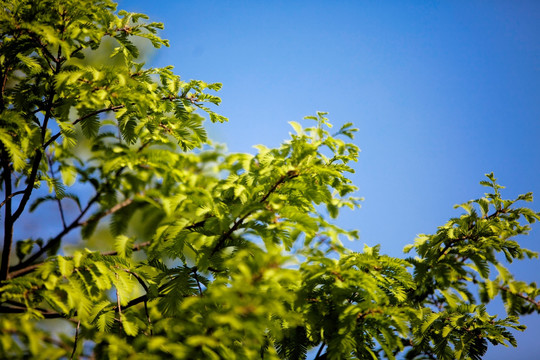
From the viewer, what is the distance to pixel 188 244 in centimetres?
221

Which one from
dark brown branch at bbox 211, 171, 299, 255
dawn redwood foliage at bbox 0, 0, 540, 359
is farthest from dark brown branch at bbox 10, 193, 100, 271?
dark brown branch at bbox 211, 171, 299, 255

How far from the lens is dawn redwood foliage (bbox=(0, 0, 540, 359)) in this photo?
Answer: 182 cm

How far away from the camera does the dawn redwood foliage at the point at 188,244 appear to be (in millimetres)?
1821

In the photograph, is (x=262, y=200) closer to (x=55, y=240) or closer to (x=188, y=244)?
(x=188, y=244)

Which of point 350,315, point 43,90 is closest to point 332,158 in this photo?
point 350,315

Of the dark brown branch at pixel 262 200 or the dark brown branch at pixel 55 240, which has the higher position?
the dark brown branch at pixel 262 200

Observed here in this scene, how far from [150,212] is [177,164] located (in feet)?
1.43

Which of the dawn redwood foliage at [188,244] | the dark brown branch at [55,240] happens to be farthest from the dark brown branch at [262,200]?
the dark brown branch at [55,240]

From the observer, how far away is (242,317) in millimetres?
1476

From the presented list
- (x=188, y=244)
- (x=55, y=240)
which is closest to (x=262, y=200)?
(x=188, y=244)

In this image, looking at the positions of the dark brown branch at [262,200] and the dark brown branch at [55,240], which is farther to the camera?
the dark brown branch at [55,240]

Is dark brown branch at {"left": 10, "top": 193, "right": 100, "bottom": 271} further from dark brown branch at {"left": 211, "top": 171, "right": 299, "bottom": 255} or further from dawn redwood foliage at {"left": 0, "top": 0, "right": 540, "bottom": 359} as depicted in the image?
dark brown branch at {"left": 211, "top": 171, "right": 299, "bottom": 255}

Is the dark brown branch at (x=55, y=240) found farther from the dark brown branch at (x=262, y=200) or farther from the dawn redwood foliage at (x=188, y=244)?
the dark brown branch at (x=262, y=200)

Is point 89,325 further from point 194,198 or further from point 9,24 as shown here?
point 9,24
